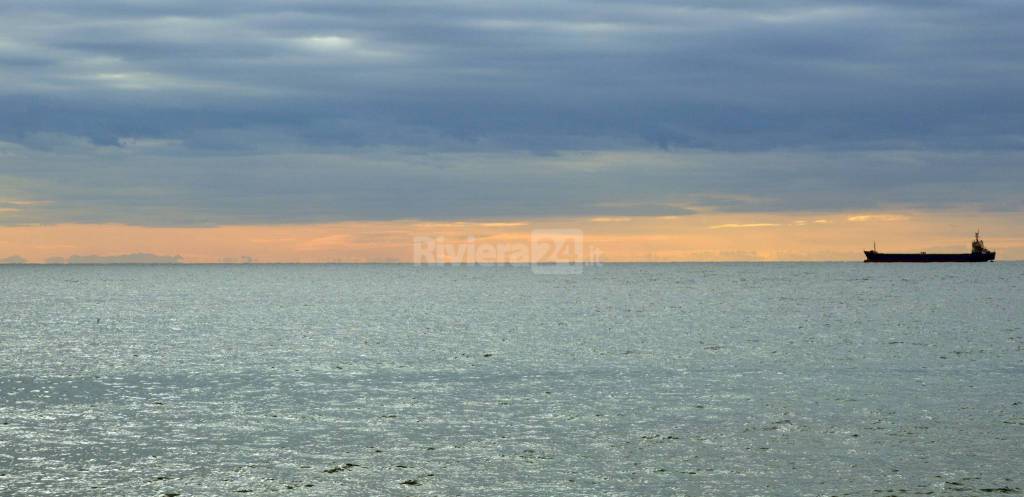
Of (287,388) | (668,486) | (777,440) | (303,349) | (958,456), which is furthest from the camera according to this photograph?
(303,349)

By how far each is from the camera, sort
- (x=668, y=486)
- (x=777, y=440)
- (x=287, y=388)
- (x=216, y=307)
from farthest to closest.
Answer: (x=216, y=307) → (x=287, y=388) → (x=777, y=440) → (x=668, y=486)

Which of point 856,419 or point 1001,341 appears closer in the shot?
point 856,419

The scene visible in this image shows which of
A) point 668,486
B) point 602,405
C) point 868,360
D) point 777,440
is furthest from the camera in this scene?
point 868,360

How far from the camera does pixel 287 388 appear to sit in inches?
1965

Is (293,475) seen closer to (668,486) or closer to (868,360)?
(668,486)

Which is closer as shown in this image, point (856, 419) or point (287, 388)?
point (856, 419)

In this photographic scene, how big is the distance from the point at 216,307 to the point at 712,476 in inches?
5086

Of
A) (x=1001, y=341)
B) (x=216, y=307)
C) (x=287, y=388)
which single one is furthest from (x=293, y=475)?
(x=216, y=307)

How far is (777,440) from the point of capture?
115 ft

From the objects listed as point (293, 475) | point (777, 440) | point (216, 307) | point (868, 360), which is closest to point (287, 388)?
point (293, 475)

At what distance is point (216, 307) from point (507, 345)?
84953mm

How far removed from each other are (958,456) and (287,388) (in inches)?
1213

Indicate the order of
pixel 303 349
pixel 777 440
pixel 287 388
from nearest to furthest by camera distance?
1. pixel 777 440
2. pixel 287 388
3. pixel 303 349

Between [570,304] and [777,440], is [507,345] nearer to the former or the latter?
[777,440]
